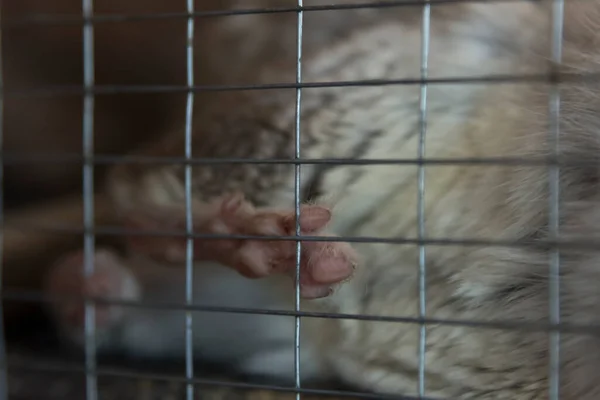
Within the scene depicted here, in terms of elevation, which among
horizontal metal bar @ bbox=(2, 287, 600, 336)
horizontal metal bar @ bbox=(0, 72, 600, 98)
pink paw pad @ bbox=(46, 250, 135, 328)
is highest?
horizontal metal bar @ bbox=(0, 72, 600, 98)

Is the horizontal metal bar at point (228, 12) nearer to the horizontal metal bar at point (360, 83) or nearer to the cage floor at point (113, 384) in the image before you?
the horizontal metal bar at point (360, 83)

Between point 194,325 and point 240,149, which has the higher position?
point 240,149

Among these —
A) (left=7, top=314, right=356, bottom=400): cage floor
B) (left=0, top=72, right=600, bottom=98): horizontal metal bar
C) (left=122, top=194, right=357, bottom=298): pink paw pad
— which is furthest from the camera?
(left=7, top=314, right=356, bottom=400): cage floor

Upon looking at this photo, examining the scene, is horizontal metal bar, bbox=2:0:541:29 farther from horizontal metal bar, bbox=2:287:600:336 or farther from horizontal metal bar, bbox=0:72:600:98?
Result: horizontal metal bar, bbox=2:287:600:336

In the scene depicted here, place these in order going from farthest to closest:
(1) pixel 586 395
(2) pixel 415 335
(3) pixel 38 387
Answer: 1. (3) pixel 38 387
2. (2) pixel 415 335
3. (1) pixel 586 395

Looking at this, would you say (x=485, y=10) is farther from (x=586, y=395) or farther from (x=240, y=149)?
(x=586, y=395)

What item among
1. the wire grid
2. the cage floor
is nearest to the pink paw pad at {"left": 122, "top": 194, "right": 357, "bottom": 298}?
the wire grid

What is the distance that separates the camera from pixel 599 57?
65 cm

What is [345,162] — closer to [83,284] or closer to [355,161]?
[355,161]

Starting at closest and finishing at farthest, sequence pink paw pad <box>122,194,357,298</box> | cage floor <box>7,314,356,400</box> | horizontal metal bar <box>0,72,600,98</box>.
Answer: horizontal metal bar <box>0,72,600,98</box> < pink paw pad <box>122,194,357,298</box> < cage floor <box>7,314,356,400</box>

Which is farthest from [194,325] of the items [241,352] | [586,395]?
[586,395]

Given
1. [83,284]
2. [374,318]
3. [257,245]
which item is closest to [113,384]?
[83,284]

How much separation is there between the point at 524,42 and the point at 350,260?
382 mm

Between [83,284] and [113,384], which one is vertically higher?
[83,284]
